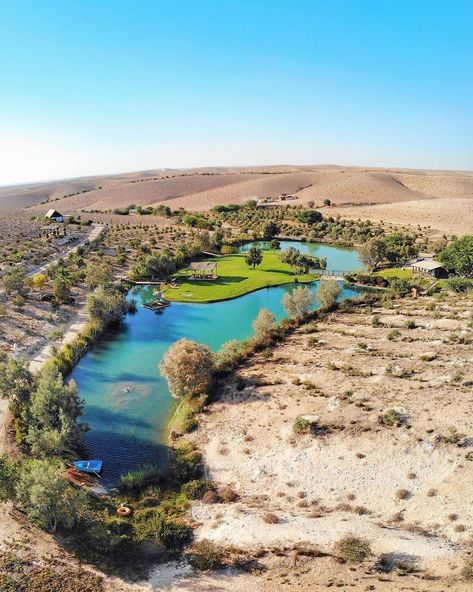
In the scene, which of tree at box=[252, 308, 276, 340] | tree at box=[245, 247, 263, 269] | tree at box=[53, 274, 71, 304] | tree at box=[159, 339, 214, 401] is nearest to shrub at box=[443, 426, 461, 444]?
tree at box=[159, 339, 214, 401]

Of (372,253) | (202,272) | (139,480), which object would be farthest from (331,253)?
(139,480)

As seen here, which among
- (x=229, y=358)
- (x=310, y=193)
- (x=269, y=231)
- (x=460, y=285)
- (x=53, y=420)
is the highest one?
(x=310, y=193)

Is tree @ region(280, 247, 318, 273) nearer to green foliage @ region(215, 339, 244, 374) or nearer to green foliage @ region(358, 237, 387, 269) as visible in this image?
green foliage @ region(358, 237, 387, 269)

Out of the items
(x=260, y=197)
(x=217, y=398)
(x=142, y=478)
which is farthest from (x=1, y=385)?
(x=260, y=197)

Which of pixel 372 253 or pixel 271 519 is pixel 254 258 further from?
pixel 271 519

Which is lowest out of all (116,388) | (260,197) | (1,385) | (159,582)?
(159,582)

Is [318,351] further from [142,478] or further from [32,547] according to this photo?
[32,547]
